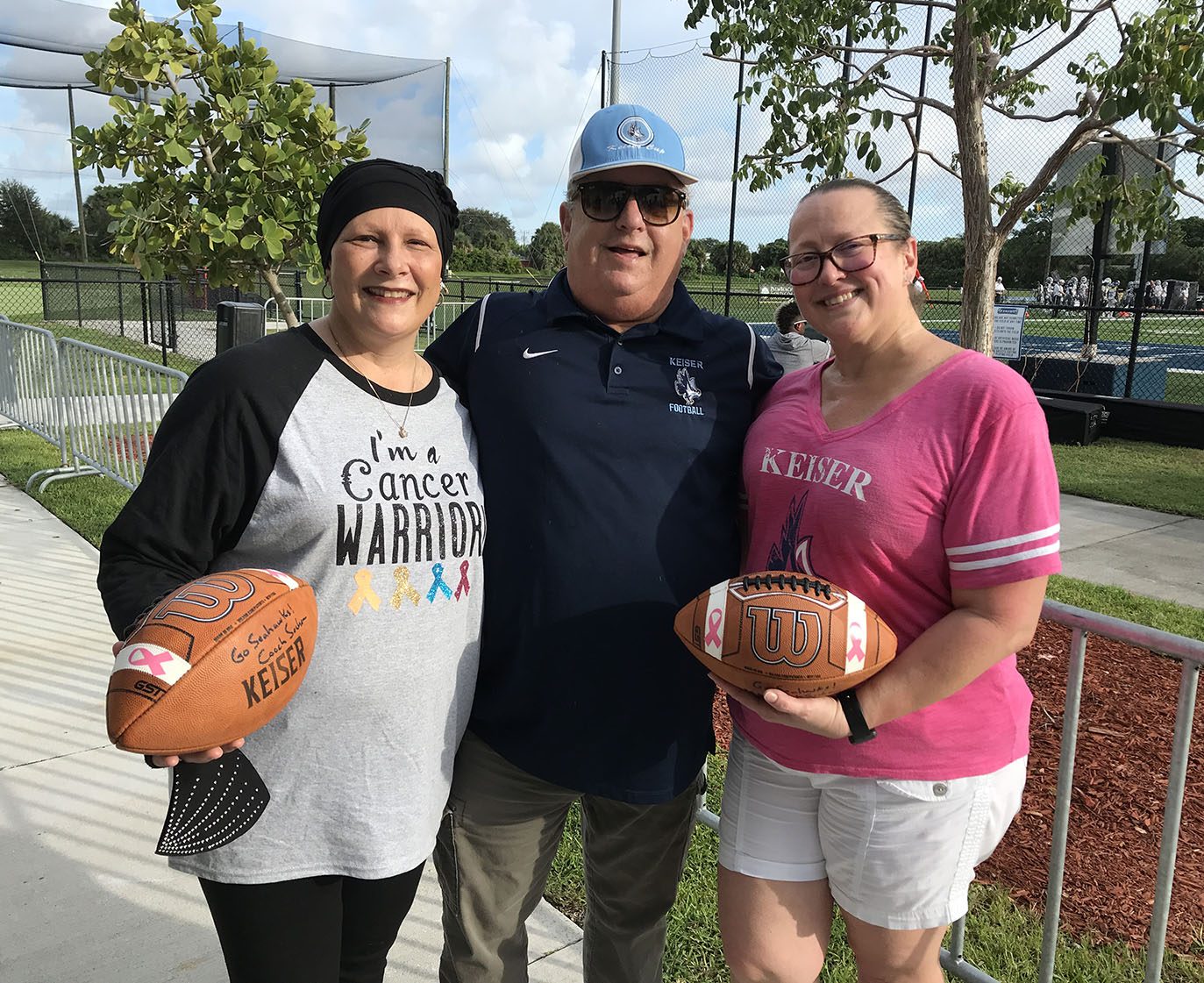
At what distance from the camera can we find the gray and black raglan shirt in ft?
5.74

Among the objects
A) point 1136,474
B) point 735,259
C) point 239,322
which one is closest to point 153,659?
point 239,322

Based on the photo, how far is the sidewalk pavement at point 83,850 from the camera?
2811 mm

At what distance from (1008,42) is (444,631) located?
4301 millimetres

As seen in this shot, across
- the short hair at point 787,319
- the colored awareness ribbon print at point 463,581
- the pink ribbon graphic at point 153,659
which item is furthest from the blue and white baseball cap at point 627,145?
the short hair at point 787,319

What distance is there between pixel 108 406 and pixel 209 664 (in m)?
7.19

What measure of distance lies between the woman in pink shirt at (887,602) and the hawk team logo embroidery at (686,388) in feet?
0.63

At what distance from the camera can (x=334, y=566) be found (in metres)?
1.80

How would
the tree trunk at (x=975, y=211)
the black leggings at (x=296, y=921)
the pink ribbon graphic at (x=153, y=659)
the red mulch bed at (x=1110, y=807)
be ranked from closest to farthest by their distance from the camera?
the pink ribbon graphic at (x=153, y=659) → the black leggings at (x=296, y=921) → the red mulch bed at (x=1110, y=807) → the tree trunk at (x=975, y=211)

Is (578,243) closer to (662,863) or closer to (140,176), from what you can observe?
(662,863)

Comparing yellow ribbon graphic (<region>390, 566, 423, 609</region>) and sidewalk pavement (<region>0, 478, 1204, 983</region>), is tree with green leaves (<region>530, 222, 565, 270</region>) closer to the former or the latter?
sidewalk pavement (<region>0, 478, 1204, 983</region>)

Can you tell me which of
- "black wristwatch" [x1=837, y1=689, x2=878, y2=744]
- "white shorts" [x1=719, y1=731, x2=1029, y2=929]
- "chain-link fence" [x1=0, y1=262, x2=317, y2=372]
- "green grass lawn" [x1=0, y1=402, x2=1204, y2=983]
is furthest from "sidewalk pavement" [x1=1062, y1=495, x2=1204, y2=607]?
"chain-link fence" [x1=0, y1=262, x2=317, y2=372]

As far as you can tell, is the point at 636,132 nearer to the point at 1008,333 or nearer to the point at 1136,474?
the point at 1136,474

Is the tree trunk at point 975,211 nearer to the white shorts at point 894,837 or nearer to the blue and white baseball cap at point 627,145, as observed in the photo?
the blue and white baseball cap at point 627,145

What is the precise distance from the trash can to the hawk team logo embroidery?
4.70 metres
